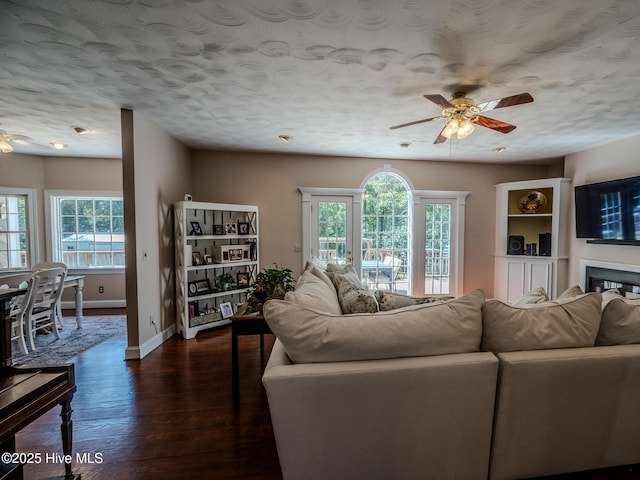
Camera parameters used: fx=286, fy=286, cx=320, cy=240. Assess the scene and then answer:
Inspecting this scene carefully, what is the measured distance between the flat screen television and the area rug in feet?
22.1

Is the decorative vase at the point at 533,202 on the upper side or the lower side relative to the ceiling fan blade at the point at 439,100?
lower

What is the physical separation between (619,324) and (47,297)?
5364 millimetres

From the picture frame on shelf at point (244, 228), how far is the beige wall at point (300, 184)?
0.34 metres

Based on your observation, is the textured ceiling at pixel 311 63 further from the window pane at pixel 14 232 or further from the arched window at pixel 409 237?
the window pane at pixel 14 232

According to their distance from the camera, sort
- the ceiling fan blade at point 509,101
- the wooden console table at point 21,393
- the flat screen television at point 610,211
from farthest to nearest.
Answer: the flat screen television at point 610,211
the ceiling fan blade at point 509,101
the wooden console table at point 21,393

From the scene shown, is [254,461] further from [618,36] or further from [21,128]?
[21,128]

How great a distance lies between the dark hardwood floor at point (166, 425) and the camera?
1602 mm

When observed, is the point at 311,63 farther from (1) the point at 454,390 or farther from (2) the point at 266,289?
(1) the point at 454,390

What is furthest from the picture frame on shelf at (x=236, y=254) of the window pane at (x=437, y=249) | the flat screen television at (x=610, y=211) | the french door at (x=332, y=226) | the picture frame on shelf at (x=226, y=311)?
the flat screen television at (x=610, y=211)

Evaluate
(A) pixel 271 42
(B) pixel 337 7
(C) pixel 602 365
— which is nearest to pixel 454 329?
(C) pixel 602 365

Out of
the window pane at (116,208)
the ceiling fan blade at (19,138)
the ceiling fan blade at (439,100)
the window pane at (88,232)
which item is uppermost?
the ceiling fan blade at (19,138)

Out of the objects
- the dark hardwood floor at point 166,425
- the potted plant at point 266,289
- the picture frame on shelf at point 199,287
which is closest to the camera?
the dark hardwood floor at point 166,425

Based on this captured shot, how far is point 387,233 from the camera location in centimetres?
523

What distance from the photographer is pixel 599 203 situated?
402cm
